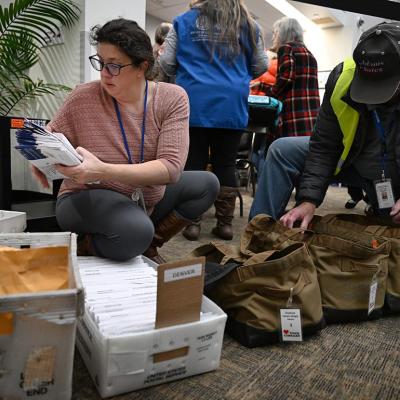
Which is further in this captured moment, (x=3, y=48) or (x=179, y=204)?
(x=3, y=48)

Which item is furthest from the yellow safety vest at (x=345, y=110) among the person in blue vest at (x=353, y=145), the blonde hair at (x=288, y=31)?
the blonde hair at (x=288, y=31)

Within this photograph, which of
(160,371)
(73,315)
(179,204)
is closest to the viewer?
(73,315)

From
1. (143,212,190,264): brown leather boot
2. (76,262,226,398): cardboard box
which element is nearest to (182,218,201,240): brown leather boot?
(143,212,190,264): brown leather boot

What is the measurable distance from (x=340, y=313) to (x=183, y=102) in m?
0.78

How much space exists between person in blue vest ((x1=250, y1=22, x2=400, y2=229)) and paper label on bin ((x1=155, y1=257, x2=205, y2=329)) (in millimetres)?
597

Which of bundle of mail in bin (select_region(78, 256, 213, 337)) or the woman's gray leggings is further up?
the woman's gray leggings

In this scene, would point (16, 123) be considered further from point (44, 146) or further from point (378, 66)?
point (378, 66)

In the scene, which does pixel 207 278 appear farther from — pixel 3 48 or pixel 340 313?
pixel 3 48

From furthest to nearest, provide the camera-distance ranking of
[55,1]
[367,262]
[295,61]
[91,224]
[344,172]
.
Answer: [295,61]
[55,1]
[344,172]
[91,224]
[367,262]

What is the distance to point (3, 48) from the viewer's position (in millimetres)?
Result: 1983

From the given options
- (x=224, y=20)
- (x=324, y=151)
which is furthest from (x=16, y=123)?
(x=324, y=151)

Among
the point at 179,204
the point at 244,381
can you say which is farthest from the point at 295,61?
the point at 244,381

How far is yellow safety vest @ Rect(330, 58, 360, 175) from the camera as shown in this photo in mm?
1355

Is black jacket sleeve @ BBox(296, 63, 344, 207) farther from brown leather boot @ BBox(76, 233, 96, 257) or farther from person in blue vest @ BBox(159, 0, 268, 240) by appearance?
brown leather boot @ BBox(76, 233, 96, 257)
